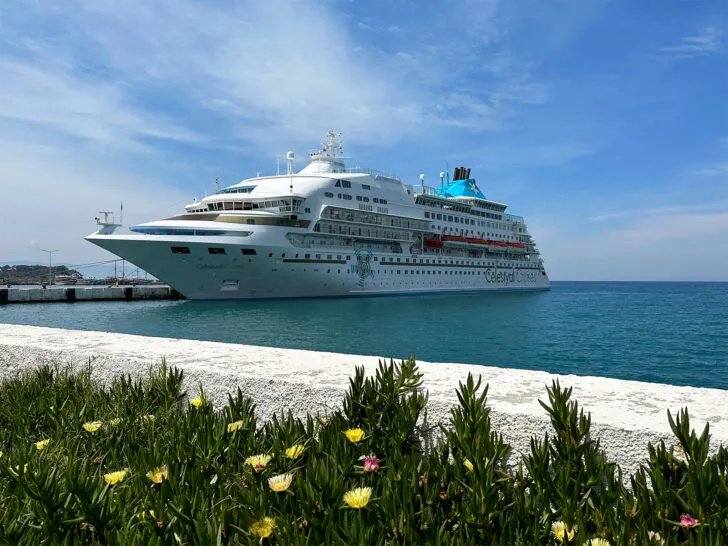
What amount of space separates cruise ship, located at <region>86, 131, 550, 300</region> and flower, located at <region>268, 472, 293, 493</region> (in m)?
34.4

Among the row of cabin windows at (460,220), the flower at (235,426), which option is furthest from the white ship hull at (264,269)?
the flower at (235,426)

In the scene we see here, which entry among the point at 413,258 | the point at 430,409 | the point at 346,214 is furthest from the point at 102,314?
the point at 430,409

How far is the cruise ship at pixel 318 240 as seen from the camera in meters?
35.2

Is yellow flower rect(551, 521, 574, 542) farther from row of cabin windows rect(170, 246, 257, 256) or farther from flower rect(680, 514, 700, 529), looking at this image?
row of cabin windows rect(170, 246, 257, 256)

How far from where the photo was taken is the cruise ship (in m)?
35.2

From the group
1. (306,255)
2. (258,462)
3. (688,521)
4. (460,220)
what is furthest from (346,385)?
(460,220)

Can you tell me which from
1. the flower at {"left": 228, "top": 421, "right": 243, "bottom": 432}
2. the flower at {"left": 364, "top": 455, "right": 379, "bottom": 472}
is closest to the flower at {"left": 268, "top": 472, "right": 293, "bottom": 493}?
the flower at {"left": 364, "top": 455, "right": 379, "bottom": 472}

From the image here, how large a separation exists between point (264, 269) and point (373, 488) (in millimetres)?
35957

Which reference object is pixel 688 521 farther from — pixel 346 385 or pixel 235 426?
pixel 235 426

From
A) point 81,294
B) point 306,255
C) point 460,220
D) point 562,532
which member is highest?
point 460,220

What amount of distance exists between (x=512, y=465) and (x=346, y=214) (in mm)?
42955

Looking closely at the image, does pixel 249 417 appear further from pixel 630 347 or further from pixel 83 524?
pixel 630 347

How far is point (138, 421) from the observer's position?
10.2 feet

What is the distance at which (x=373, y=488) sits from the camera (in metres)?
1.99
